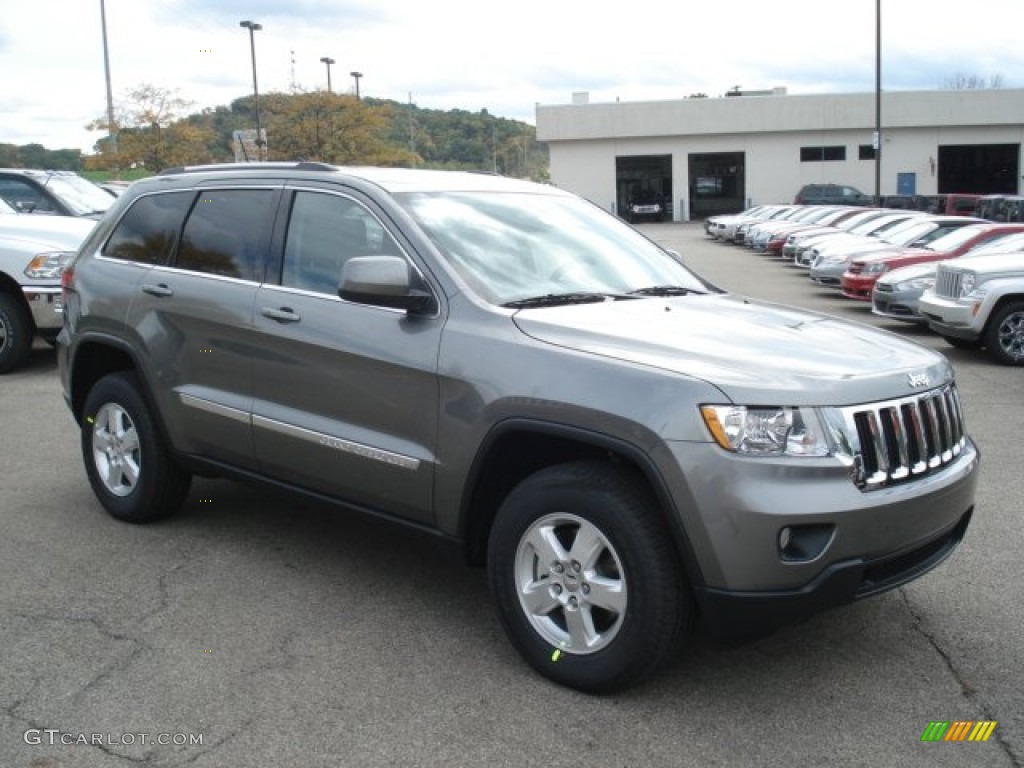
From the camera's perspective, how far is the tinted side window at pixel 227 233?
4.96 m

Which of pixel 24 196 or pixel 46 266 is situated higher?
pixel 24 196

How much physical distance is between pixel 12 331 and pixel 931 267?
11119 mm

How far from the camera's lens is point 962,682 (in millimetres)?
3814

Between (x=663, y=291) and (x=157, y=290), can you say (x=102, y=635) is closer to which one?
(x=157, y=290)

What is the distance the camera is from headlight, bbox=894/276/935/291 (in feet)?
45.3

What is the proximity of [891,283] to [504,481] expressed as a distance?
1128 centimetres

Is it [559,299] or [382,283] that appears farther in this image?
[559,299]

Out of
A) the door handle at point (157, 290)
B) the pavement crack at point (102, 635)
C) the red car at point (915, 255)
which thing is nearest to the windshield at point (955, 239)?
the red car at point (915, 255)

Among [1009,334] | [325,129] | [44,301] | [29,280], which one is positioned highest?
[325,129]

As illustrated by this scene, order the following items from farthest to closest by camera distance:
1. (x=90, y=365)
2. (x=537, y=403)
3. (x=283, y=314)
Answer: (x=90, y=365)
(x=283, y=314)
(x=537, y=403)

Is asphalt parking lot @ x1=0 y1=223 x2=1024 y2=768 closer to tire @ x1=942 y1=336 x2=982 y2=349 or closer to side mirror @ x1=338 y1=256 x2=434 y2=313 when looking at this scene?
side mirror @ x1=338 y1=256 x2=434 y2=313

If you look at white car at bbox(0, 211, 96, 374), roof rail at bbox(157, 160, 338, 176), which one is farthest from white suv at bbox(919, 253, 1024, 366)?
white car at bbox(0, 211, 96, 374)

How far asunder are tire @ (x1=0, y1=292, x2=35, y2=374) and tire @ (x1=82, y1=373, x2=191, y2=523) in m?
5.45

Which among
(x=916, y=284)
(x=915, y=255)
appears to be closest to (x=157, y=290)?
(x=916, y=284)
